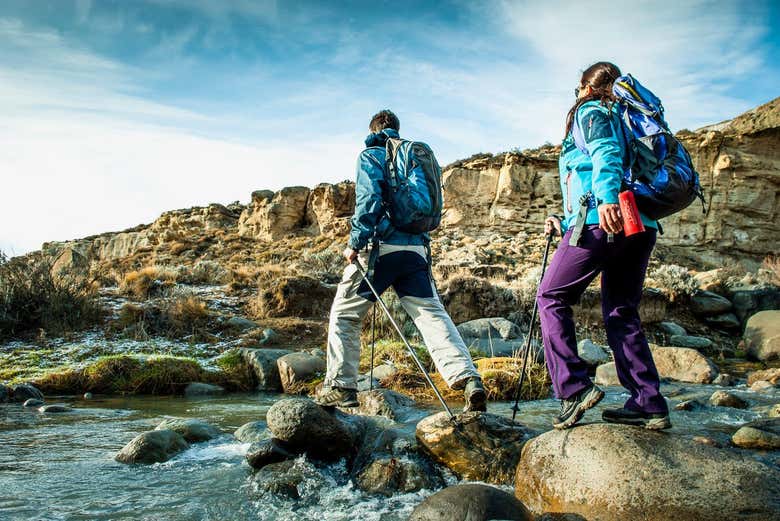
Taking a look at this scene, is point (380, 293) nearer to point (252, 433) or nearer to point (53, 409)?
point (252, 433)

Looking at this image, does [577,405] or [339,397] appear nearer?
[577,405]

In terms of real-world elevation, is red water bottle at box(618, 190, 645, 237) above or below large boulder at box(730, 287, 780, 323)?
above

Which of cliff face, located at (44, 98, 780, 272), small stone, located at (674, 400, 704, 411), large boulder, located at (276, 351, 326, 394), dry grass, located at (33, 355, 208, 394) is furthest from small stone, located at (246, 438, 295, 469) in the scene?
cliff face, located at (44, 98, 780, 272)

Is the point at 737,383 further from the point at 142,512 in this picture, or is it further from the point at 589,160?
the point at 142,512

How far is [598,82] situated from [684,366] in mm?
7095

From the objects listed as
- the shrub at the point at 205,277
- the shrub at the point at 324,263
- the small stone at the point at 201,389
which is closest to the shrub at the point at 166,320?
the small stone at the point at 201,389

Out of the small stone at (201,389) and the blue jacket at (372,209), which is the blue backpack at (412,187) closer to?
the blue jacket at (372,209)

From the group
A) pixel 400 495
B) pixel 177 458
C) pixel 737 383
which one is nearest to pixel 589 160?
pixel 400 495

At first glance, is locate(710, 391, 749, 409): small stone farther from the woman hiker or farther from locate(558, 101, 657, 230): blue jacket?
locate(558, 101, 657, 230): blue jacket

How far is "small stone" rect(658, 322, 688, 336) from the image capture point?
43.3 ft

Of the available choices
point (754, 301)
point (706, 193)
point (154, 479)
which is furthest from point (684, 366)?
point (706, 193)

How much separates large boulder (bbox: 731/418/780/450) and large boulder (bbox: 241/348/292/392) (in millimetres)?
6248

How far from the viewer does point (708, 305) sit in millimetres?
14945

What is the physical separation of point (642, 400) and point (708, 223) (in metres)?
25.2
